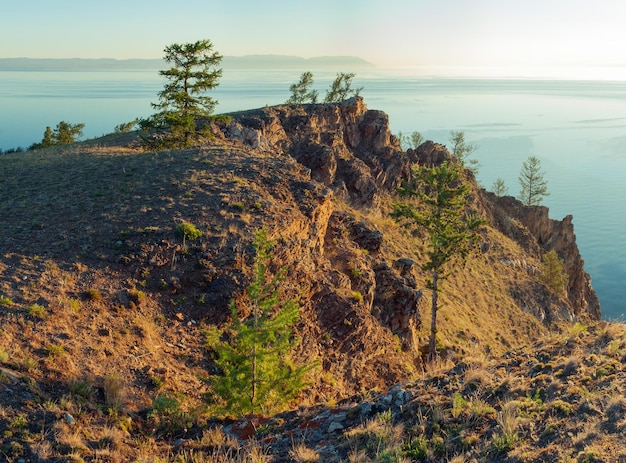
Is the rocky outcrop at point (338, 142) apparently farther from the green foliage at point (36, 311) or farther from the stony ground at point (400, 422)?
the stony ground at point (400, 422)

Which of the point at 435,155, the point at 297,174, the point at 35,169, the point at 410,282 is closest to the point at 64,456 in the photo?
the point at 297,174

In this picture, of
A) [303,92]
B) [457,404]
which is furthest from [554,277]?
[457,404]

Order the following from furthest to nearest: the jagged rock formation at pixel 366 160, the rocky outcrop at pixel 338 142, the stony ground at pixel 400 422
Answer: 1. the jagged rock formation at pixel 366 160
2. the rocky outcrop at pixel 338 142
3. the stony ground at pixel 400 422

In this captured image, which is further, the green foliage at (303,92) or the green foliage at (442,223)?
the green foliage at (303,92)

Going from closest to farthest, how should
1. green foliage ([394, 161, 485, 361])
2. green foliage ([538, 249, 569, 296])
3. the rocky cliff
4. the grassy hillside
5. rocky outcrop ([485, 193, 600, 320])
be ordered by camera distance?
the grassy hillside → the rocky cliff → green foliage ([394, 161, 485, 361]) → green foliage ([538, 249, 569, 296]) → rocky outcrop ([485, 193, 600, 320])

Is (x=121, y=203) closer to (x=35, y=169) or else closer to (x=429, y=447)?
(x=35, y=169)

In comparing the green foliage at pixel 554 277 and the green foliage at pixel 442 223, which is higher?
the green foliage at pixel 442 223

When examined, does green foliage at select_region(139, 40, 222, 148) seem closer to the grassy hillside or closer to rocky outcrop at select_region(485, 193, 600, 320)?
the grassy hillside

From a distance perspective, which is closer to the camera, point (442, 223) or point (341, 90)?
point (442, 223)

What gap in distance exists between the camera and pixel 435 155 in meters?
58.0

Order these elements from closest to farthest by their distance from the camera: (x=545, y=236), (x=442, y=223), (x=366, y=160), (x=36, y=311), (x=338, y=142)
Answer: (x=36, y=311), (x=442, y=223), (x=338, y=142), (x=366, y=160), (x=545, y=236)

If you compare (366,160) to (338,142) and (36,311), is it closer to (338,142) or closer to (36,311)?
(338,142)

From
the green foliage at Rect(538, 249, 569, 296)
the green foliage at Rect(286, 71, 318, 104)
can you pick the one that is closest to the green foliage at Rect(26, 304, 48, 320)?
the green foliage at Rect(538, 249, 569, 296)

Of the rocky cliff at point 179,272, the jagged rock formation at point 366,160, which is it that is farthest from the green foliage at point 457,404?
the jagged rock formation at point 366,160
